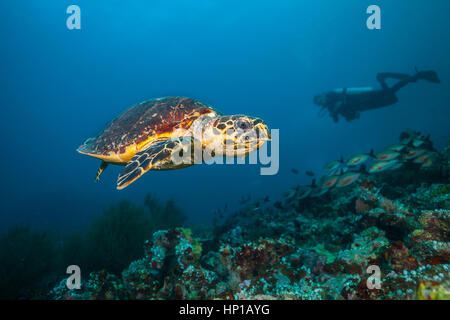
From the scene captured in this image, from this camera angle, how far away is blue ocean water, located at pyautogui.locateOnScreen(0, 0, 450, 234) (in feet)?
165

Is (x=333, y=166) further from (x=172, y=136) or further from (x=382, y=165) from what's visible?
(x=172, y=136)

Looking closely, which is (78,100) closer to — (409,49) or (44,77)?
(44,77)

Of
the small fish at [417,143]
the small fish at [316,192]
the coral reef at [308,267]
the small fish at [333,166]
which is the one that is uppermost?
the small fish at [417,143]

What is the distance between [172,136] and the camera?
3.52 meters

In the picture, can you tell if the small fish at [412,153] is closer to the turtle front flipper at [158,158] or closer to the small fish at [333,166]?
the small fish at [333,166]

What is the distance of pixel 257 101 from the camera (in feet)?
244

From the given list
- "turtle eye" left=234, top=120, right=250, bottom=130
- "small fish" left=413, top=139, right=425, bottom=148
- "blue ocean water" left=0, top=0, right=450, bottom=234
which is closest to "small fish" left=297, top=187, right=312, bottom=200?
"small fish" left=413, top=139, right=425, bottom=148

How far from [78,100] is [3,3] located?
31.0m

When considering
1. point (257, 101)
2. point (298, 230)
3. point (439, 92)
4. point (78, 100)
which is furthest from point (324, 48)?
point (78, 100)

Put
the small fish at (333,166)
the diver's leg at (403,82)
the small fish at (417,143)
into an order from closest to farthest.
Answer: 1. the small fish at (417,143)
2. the small fish at (333,166)
3. the diver's leg at (403,82)

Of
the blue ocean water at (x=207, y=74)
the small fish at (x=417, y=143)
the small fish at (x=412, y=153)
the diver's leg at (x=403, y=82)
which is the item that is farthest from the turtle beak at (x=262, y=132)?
the blue ocean water at (x=207, y=74)

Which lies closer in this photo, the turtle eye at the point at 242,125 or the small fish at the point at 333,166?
the turtle eye at the point at 242,125

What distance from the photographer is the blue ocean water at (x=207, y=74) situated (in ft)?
165

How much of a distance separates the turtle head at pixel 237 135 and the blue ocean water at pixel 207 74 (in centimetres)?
4267
